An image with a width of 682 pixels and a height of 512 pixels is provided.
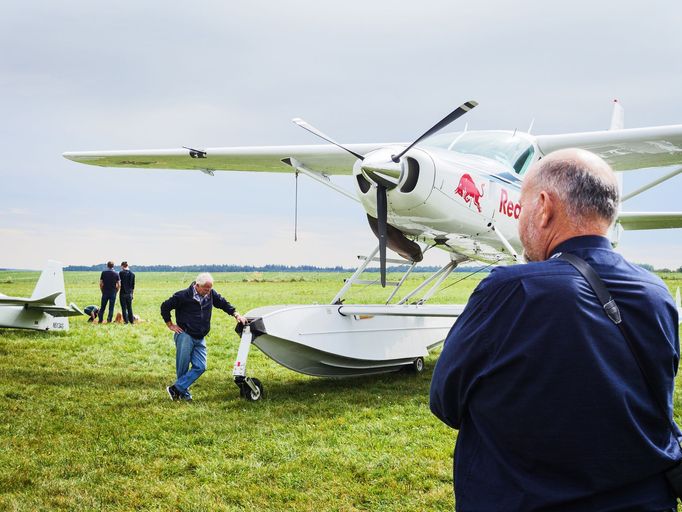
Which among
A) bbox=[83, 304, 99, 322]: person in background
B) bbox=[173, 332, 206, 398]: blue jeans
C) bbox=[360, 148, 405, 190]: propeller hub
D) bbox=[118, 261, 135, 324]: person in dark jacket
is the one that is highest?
bbox=[360, 148, 405, 190]: propeller hub

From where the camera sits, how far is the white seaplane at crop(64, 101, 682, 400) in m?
6.30

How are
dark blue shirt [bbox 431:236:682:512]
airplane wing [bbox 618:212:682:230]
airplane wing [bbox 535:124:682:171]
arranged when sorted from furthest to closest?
airplane wing [bbox 618:212:682:230]
airplane wing [bbox 535:124:682:171]
dark blue shirt [bbox 431:236:682:512]

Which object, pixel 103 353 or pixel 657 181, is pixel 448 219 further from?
pixel 103 353

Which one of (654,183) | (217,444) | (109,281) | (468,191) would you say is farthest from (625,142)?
(109,281)

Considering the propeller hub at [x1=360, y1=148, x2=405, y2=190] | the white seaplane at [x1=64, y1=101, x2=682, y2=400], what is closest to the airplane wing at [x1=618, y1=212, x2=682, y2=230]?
the white seaplane at [x1=64, y1=101, x2=682, y2=400]

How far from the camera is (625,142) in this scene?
28.1 feet

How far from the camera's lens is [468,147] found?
730 centimetres

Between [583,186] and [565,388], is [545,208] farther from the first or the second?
[565,388]

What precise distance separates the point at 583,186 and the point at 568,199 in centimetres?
5

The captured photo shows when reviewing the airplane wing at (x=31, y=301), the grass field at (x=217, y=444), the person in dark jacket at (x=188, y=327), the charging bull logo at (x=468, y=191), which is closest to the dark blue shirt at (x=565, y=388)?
the grass field at (x=217, y=444)

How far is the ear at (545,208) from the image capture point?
144 cm

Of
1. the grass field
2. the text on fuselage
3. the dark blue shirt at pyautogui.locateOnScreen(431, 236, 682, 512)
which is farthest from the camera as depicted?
the text on fuselage

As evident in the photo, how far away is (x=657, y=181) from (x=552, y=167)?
8.60m

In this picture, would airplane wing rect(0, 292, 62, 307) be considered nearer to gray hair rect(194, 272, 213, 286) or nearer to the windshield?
gray hair rect(194, 272, 213, 286)
